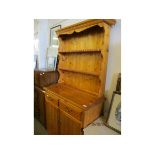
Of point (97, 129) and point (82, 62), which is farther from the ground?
point (82, 62)

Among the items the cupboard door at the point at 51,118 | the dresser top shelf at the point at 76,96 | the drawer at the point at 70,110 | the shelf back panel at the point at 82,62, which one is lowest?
the cupboard door at the point at 51,118

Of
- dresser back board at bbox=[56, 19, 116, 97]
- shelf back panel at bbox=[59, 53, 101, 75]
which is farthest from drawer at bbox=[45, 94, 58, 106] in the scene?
shelf back panel at bbox=[59, 53, 101, 75]

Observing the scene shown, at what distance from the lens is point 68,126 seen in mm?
1103

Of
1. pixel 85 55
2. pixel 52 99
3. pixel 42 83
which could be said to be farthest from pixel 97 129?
pixel 42 83

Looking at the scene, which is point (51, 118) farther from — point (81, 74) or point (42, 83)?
point (81, 74)

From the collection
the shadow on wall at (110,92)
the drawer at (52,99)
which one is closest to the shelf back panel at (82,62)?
the shadow on wall at (110,92)

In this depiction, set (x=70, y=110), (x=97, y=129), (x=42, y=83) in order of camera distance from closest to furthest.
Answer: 1. (x=97, y=129)
2. (x=70, y=110)
3. (x=42, y=83)

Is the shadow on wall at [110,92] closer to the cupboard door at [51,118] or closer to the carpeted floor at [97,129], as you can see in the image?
the carpeted floor at [97,129]

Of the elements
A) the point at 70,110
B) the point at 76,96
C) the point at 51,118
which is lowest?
the point at 51,118

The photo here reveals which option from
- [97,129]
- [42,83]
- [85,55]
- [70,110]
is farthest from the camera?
[42,83]

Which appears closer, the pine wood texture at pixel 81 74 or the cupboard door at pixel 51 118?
the pine wood texture at pixel 81 74

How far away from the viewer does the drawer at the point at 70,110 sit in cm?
101

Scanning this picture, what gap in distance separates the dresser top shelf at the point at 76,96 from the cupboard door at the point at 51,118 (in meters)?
0.17

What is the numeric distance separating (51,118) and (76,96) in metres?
0.44
